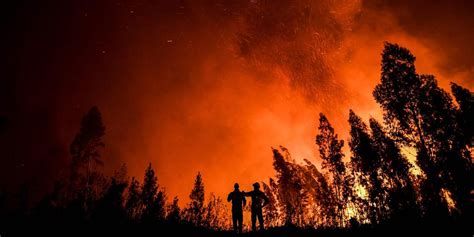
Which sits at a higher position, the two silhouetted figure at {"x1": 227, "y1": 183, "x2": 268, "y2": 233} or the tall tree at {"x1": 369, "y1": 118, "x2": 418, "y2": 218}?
the tall tree at {"x1": 369, "y1": 118, "x2": 418, "y2": 218}

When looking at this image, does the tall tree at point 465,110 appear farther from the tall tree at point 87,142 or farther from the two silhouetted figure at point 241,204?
the tall tree at point 87,142

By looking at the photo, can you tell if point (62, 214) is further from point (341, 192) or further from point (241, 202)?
point (341, 192)

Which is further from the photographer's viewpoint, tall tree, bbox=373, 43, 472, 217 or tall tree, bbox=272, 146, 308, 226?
tall tree, bbox=272, 146, 308, 226

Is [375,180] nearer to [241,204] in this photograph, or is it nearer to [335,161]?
[335,161]

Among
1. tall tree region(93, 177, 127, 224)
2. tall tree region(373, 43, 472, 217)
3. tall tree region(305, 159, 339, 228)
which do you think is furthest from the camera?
tall tree region(305, 159, 339, 228)

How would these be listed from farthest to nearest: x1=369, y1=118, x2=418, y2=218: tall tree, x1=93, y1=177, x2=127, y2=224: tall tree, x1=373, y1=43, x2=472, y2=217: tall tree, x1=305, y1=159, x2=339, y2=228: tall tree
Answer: x1=305, y1=159, x2=339, y2=228: tall tree → x1=369, y1=118, x2=418, y2=218: tall tree → x1=373, y1=43, x2=472, y2=217: tall tree → x1=93, y1=177, x2=127, y2=224: tall tree

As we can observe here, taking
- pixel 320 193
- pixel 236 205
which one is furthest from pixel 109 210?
pixel 320 193

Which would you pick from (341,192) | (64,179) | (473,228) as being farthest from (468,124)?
(64,179)

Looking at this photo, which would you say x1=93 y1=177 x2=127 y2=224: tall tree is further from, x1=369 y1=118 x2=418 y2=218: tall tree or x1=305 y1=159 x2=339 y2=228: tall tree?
x1=305 y1=159 x2=339 y2=228: tall tree

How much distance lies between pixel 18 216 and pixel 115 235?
284 inches

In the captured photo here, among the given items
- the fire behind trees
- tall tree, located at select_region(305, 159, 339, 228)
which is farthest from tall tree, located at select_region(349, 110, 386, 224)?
tall tree, located at select_region(305, 159, 339, 228)

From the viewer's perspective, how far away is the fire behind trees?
12.5 metres

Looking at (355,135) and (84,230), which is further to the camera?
(355,135)

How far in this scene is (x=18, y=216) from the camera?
12656 mm
